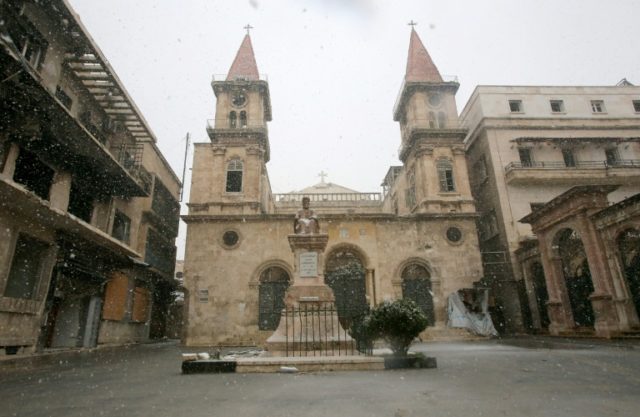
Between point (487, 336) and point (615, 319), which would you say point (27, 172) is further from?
point (615, 319)

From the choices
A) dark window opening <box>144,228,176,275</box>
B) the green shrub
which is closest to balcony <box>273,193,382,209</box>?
dark window opening <box>144,228,176,275</box>

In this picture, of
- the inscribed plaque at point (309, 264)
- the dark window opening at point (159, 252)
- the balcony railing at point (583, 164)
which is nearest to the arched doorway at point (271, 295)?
the dark window opening at point (159, 252)

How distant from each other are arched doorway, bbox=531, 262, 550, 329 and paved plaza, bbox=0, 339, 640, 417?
14559 mm

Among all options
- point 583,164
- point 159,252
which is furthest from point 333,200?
point 583,164

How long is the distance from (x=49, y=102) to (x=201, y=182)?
42.3 ft

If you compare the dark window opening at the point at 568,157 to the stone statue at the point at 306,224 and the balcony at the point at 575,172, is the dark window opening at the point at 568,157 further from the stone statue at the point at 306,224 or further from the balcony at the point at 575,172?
the stone statue at the point at 306,224

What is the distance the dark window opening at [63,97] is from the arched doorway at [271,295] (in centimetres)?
1226

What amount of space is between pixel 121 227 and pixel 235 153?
815 cm

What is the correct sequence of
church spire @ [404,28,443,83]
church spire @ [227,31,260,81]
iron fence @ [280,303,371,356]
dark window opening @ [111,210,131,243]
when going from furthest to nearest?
church spire @ [404,28,443,83] → church spire @ [227,31,260,81] → dark window opening @ [111,210,131,243] → iron fence @ [280,303,371,356]

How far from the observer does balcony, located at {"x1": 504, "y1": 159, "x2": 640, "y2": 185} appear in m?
23.7

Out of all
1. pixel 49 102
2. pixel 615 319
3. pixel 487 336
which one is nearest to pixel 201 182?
pixel 49 102

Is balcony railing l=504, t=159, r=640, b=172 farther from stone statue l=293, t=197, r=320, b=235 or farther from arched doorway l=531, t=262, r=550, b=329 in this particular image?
stone statue l=293, t=197, r=320, b=235

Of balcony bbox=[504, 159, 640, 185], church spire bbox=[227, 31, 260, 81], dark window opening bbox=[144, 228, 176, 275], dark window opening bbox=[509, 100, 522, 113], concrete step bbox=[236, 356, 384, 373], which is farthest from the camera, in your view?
dark window opening bbox=[509, 100, 522, 113]

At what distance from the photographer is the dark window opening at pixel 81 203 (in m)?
16.4
